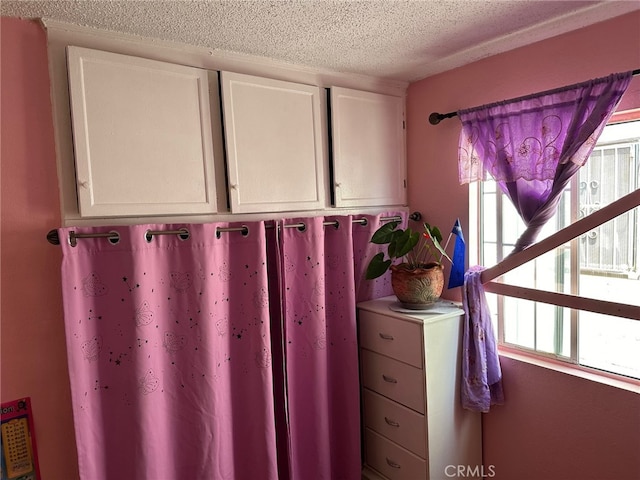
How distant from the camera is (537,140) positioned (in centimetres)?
183

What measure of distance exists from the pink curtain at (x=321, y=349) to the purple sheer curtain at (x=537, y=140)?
0.77 m

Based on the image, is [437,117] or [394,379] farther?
[437,117]

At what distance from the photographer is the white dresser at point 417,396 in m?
1.92

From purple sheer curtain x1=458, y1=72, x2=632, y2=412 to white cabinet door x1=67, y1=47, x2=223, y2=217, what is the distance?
130 centimetres

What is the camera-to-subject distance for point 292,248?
80.1 inches

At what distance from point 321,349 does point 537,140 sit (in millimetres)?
1410

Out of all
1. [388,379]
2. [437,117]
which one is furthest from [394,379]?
Answer: [437,117]

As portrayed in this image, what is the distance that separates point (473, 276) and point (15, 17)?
7.10ft

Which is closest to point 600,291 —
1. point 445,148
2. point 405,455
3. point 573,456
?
point 573,456

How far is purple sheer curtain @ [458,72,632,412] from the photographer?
1656 millimetres

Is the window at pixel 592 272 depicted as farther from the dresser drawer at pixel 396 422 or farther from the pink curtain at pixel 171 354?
the pink curtain at pixel 171 354

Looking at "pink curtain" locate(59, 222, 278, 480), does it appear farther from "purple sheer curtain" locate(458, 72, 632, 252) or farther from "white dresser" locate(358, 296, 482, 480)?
"purple sheer curtain" locate(458, 72, 632, 252)

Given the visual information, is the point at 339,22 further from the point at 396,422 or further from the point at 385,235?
the point at 396,422

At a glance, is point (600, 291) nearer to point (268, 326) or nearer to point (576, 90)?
point (576, 90)
